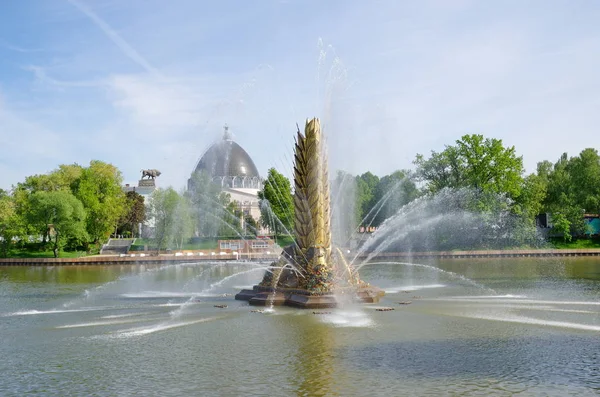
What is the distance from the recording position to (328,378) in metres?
11.3

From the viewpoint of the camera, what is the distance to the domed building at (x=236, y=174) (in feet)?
415

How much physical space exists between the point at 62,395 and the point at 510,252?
59.9 m

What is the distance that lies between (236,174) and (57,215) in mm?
66803

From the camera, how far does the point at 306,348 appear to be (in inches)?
553

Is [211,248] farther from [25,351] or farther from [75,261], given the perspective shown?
[25,351]

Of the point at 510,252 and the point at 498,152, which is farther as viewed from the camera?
the point at 498,152

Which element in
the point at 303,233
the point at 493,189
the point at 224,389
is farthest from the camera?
the point at 493,189

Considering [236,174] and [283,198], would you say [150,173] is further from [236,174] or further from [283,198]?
[283,198]

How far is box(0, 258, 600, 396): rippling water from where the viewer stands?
10.9m

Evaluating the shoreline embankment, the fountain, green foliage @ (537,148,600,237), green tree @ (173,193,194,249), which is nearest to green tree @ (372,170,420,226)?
the shoreline embankment

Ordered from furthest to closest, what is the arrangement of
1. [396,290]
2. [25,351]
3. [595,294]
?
[396,290] < [595,294] < [25,351]

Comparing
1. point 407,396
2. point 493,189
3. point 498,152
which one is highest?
point 498,152

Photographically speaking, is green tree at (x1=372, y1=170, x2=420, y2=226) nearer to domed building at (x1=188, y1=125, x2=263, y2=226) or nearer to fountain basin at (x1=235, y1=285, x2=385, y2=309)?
domed building at (x1=188, y1=125, x2=263, y2=226)

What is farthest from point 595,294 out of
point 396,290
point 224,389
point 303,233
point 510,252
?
point 510,252
